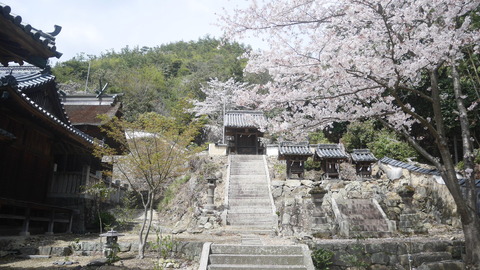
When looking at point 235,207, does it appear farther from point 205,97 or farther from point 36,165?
point 205,97

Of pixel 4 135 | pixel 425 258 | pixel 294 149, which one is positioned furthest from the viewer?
pixel 294 149

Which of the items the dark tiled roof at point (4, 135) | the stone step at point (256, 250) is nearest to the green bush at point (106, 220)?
the stone step at point (256, 250)

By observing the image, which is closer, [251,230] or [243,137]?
[251,230]

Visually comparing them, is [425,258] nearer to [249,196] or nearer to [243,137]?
[249,196]

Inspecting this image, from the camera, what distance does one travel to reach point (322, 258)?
24.6 feet

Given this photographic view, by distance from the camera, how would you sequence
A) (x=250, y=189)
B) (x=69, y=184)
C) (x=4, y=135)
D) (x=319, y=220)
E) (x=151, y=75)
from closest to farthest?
1. (x=4, y=135)
2. (x=319, y=220)
3. (x=69, y=184)
4. (x=250, y=189)
5. (x=151, y=75)

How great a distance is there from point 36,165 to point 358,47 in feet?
40.1

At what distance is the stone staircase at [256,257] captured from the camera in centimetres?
678

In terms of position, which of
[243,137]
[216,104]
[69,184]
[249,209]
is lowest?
[249,209]

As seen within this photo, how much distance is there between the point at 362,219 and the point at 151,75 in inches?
1758

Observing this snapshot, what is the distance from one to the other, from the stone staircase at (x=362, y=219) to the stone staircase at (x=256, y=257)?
15.7 feet

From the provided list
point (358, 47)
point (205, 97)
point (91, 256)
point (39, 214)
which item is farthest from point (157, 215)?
point (205, 97)

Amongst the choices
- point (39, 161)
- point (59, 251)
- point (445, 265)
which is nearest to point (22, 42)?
point (59, 251)

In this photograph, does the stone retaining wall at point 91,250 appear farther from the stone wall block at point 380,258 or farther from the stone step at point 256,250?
the stone wall block at point 380,258
